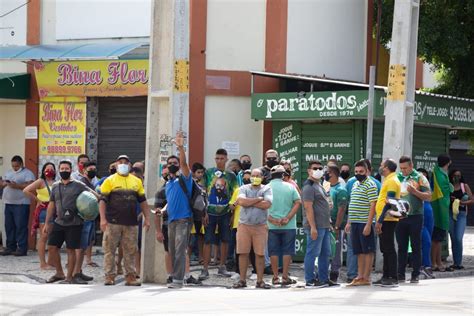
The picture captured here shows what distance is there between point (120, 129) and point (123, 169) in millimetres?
6385

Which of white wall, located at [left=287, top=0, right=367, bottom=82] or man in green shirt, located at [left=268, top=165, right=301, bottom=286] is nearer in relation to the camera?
man in green shirt, located at [left=268, top=165, right=301, bottom=286]

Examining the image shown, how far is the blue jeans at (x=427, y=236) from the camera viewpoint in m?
18.3

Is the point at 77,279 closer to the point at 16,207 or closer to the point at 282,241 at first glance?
the point at 282,241

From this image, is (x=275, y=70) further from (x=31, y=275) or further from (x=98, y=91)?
(x=31, y=275)

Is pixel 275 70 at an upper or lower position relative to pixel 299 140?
upper

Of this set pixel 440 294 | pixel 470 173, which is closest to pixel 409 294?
pixel 440 294

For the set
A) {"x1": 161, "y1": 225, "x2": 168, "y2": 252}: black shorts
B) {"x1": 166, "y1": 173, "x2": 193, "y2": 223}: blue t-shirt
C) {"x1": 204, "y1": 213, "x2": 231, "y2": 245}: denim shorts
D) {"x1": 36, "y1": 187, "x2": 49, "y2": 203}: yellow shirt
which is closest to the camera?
{"x1": 166, "y1": 173, "x2": 193, "y2": 223}: blue t-shirt

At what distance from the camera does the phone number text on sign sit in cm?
2209

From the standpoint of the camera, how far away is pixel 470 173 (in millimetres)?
35750

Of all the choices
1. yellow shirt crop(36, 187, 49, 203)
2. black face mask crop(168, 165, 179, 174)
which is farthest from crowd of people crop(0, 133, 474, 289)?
yellow shirt crop(36, 187, 49, 203)

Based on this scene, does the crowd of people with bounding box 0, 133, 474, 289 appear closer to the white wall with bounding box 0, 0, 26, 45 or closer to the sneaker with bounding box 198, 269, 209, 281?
the sneaker with bounding box 198, 269, 209, 281

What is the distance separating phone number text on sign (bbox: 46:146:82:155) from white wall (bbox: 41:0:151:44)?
214 cm

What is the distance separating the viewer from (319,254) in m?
16.2

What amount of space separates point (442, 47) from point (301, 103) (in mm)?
3733
